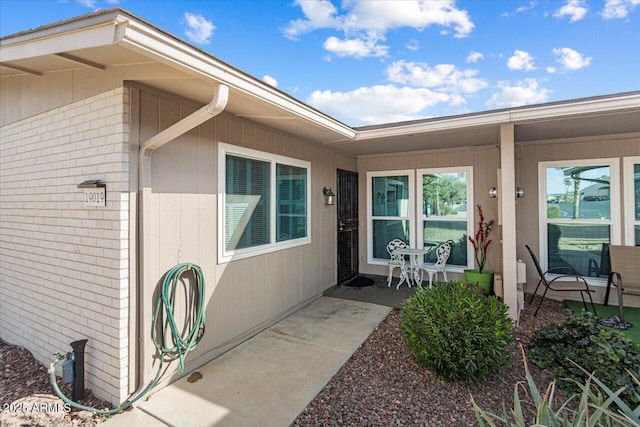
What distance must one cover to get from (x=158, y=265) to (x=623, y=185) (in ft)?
20.1

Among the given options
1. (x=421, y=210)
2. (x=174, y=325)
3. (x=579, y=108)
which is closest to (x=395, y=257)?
(x=421, y=210)

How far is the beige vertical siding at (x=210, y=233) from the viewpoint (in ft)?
8.71

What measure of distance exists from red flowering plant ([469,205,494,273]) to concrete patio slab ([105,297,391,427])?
2403 millimetres

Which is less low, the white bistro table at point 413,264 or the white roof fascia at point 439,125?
the white roof fascia at point 439,125

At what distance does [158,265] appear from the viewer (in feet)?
8.66

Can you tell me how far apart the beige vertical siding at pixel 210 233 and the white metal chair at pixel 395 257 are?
181cm

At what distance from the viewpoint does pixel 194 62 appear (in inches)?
77.5

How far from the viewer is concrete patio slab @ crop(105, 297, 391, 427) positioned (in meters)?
2.30

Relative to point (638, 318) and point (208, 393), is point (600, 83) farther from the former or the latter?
point (208, 393)

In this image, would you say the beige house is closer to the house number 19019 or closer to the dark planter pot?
the house number 19019

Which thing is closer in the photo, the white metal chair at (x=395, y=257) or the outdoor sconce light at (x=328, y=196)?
the outdoor sconce light at (x=328, y=196)

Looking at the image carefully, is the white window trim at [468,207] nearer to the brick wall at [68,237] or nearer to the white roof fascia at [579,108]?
the white roof fascia at [579,108]

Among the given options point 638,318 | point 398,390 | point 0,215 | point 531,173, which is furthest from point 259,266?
point 638,318

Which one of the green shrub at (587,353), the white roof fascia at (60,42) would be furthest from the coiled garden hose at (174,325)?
the green shrub at (587,353)
